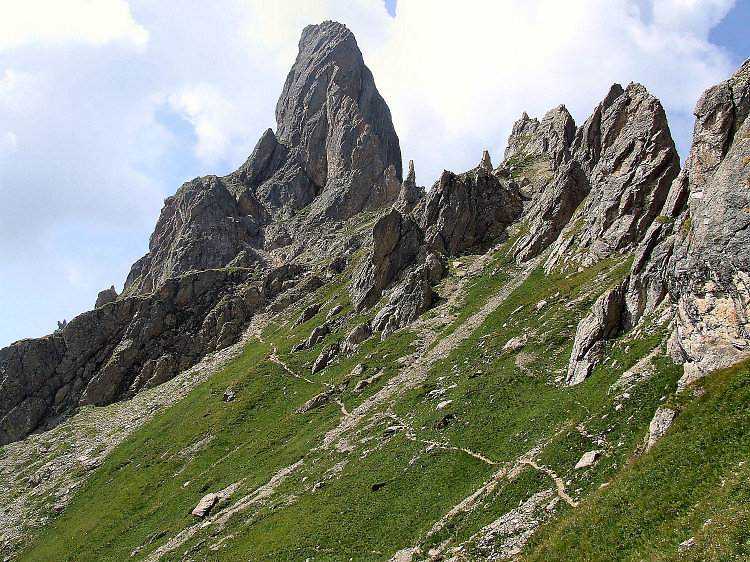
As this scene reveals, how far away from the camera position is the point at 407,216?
111 m

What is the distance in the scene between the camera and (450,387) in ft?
177

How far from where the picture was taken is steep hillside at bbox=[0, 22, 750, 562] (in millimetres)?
26047

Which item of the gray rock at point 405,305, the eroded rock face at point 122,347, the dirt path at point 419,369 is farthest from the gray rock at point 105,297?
the dirt path at point 419,369

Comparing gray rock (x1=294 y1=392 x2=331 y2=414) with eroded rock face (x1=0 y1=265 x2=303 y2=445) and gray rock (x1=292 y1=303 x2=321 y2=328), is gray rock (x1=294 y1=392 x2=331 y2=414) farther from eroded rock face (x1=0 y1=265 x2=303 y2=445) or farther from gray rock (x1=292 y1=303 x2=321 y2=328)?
eroded rock face (x1=0 y1=265 x2=303 y2=445)

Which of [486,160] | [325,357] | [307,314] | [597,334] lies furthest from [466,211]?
[597,334]

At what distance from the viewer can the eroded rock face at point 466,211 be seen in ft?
358

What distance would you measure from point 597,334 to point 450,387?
17899mm

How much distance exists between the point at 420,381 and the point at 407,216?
2261 inches

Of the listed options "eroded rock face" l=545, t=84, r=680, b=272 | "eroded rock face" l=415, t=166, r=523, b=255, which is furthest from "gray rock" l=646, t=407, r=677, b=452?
"eroded rock face" l=415, t=166, r=523, b=255

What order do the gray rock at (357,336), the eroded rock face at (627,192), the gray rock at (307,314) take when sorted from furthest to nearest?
1. the gray rock at (307,314)
2. the gray rock at (357,336)
3. the eroded rock face at (627,192)

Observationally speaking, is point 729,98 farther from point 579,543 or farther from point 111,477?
point 111,477

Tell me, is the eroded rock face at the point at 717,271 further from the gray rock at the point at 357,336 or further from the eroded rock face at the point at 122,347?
the eroded rock face at the point at 122,347

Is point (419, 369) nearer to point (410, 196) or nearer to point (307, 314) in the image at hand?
point (307, 314)

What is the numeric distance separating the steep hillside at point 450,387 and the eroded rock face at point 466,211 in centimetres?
54
